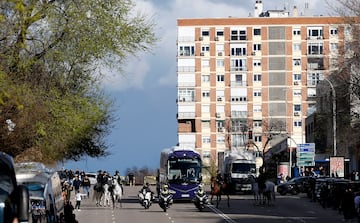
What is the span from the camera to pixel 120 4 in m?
30.5

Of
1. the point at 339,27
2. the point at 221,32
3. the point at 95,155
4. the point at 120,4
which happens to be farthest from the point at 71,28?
the point at 221,32

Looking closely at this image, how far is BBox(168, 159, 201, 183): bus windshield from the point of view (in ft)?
180

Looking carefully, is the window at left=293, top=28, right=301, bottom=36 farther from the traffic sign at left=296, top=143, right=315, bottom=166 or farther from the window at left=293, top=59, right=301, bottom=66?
the traffic sign at left=296, top=143, right=315, bottom=166

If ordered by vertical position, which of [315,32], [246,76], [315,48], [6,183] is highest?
[315,32]

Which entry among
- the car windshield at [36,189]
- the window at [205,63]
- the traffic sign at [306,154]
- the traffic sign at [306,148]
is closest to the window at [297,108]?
the window at [205,63]

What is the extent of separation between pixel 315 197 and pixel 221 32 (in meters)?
64.0

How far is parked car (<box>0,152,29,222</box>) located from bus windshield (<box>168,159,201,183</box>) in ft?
137

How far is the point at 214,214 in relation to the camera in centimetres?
4553

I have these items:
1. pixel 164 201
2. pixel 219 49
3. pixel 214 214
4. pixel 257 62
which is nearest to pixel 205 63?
pixel 219 49

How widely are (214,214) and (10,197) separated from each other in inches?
1336

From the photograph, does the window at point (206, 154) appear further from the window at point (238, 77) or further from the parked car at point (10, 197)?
the parked car at point (10, 197)

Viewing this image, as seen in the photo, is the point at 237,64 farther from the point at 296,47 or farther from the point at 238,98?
the point at 296,47

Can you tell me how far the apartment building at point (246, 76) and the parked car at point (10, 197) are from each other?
105507 mm

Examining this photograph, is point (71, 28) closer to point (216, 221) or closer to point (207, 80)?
point (216, 221)
